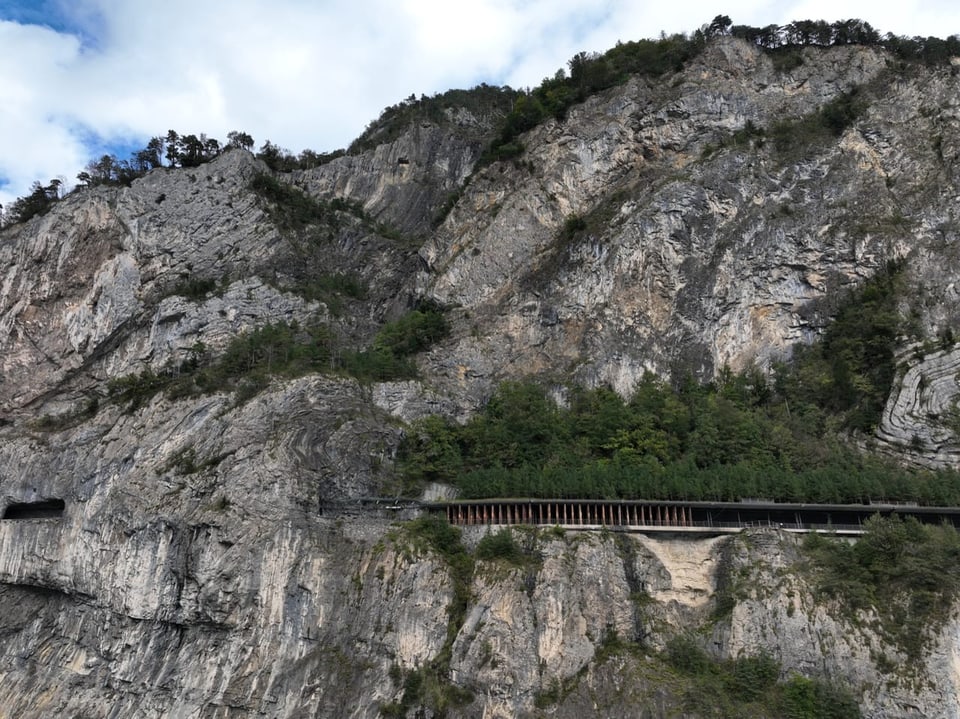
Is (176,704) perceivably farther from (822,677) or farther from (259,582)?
(822,677)

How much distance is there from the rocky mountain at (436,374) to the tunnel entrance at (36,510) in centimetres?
36

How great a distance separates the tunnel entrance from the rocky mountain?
0.36 m

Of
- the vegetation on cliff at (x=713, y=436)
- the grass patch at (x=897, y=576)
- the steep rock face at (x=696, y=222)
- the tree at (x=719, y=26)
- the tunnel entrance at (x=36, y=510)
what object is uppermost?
the tree at (x=719, y=26)

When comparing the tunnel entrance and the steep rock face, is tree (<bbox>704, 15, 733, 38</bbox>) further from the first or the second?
the tunnel entrance

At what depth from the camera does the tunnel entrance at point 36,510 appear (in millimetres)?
45312

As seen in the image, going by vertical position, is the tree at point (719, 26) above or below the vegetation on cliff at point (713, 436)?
above

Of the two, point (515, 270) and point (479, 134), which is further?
point (479, 134)

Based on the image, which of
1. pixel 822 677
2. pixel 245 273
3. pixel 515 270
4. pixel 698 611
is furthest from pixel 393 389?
pixel 822 677

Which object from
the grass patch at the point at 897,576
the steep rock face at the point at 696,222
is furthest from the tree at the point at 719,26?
the grass patch at the point at 897,576

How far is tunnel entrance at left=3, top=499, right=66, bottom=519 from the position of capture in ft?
149

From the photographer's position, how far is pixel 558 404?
4625 centimetres

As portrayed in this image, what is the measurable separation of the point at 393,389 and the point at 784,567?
22468mm

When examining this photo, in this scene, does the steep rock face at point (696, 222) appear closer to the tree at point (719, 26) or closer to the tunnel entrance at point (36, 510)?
the tree at point (719, 26)

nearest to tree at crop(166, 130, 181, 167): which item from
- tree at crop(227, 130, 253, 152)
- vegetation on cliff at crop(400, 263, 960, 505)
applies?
tree at crop(227, 130, 253, 152)
